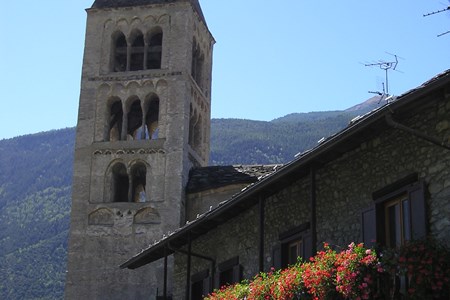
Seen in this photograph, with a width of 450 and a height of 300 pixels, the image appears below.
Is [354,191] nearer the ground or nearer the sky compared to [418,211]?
nearer the sky

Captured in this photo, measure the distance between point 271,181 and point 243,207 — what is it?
9.84 feet

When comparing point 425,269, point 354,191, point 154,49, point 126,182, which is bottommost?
point 425,269

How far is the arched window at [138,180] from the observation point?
34312 mm

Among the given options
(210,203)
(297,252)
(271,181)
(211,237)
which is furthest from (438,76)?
(210,203)

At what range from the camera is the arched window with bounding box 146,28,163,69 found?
3647cm

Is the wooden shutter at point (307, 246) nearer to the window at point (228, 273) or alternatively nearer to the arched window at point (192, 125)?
the window at point (228, 273)

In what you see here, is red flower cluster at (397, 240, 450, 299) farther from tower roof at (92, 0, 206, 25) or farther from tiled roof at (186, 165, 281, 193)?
tower roof at (92, 0, 206, 25)

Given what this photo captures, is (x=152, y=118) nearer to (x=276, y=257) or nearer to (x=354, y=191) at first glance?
(x=276, y=257)

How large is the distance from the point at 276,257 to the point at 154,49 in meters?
20.2

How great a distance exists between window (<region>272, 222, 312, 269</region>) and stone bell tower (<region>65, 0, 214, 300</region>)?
13.3 metres

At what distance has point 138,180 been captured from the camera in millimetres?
35531

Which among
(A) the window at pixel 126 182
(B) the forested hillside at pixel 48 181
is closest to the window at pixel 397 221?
(A) the window at pixel 126 182

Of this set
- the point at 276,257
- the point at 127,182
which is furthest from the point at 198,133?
the point at 276,257

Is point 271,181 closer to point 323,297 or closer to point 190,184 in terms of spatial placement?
point 323,297
